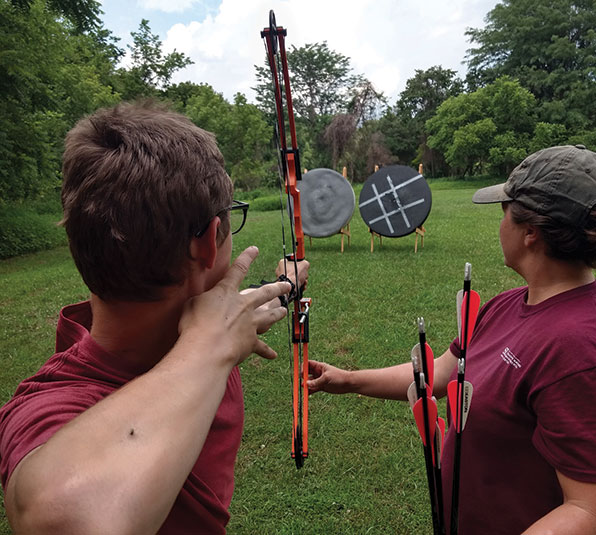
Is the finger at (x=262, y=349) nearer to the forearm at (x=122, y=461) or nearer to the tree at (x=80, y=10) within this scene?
the forearm at (x=122, y=461)

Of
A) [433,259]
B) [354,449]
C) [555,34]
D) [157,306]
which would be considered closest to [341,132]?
[555,34]

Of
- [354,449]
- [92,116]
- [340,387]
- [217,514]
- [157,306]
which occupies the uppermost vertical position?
[92,116]

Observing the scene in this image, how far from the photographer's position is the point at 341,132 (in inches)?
968

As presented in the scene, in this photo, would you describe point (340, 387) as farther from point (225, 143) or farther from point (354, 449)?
point (225, 143)

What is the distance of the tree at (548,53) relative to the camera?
25.3m

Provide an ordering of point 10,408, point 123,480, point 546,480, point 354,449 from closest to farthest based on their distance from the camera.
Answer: point 123,480, point 10,408, point 546,480, point 354,449

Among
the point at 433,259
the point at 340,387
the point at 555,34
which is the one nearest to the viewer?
the point at 340,387

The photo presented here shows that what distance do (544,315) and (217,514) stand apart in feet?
2.38

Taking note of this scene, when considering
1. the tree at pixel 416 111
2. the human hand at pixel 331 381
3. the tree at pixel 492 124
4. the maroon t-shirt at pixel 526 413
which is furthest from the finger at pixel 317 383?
the tree at pixel 416 111

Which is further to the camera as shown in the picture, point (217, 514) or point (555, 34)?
point (555, 34)

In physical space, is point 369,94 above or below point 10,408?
above

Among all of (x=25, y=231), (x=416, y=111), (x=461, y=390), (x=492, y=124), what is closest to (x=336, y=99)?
(x=416, y=111)

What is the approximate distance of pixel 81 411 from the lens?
1.96ft

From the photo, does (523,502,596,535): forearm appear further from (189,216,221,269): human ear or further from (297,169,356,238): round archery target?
(297,169,356,238): round archery target
